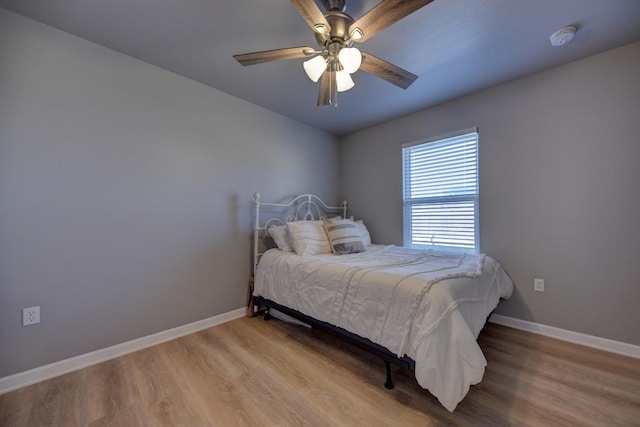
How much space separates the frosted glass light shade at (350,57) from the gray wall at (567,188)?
1.91 metres

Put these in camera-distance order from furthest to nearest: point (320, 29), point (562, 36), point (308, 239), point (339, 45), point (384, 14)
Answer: point (308, 239) < point (562, 36) < point (339, 45) < point (320, 29) < point (384, 14)

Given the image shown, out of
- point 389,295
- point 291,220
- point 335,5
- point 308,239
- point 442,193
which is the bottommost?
point 389,295

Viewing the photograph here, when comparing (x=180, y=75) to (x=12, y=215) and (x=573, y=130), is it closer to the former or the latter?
(x=12, y=215)

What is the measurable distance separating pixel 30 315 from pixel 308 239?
2132mm

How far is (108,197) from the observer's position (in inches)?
79.6

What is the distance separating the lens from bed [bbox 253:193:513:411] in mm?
1339

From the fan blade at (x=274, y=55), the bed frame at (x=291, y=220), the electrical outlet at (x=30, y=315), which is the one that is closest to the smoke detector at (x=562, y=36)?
the fan blade at (x=274, y=55)

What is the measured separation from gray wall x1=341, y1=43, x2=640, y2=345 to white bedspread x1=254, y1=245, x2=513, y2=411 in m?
0.40

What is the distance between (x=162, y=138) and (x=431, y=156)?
2.92m

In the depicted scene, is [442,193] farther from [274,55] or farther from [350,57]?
[274,55]

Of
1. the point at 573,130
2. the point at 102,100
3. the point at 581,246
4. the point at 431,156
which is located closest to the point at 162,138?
the point at 102,100

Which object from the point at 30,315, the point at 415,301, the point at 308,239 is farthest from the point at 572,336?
the point at 30,315

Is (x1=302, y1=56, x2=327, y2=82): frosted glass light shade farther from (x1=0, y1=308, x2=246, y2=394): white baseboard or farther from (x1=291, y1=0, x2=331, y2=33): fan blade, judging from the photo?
(x1=0, y1=308, x2=246, y2=394): white baseboard

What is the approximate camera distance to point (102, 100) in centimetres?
201
